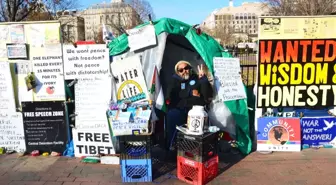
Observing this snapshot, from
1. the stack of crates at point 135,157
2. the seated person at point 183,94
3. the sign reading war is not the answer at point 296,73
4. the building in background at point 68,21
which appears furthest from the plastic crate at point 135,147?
the building in background at point 68,21

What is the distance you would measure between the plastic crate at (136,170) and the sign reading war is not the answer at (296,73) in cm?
226

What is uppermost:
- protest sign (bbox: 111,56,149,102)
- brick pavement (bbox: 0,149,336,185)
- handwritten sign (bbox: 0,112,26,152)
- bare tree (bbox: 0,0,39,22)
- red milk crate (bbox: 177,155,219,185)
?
bare tree (bbox: 0,0,39,22)

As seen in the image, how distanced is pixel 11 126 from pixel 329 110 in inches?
223

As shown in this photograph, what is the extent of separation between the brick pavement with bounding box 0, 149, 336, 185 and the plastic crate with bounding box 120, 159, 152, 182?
148 millimetres

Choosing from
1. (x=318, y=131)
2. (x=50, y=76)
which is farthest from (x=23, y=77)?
(x=318, y=131)

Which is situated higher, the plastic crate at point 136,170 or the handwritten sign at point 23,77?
the handwritten sign at point 23,77

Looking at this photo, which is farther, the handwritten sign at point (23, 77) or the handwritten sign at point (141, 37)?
the handwritten sign at point (23, 77)

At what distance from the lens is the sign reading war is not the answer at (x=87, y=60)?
4.51 m

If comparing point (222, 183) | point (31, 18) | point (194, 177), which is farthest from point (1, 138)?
point (31, 18)

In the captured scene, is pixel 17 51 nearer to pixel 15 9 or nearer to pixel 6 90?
pixel 6 90

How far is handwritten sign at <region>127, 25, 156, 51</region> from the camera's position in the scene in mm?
4355

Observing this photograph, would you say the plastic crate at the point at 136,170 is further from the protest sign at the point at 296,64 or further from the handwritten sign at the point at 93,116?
the protest sign at the point at 296,64

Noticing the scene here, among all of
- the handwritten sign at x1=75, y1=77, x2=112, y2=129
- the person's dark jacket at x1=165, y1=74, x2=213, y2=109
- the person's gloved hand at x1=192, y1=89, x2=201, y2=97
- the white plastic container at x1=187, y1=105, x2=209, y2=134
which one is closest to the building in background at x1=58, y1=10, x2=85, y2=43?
the handwritten sign at x1=75, y1=77, x2=112, y2=129

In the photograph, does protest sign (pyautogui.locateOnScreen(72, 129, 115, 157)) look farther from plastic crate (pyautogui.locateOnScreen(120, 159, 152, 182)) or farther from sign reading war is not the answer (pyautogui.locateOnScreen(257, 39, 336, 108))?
sign reading war is not the answer (pyautogui.locateOnScreen(257, 39, 336, 108))
